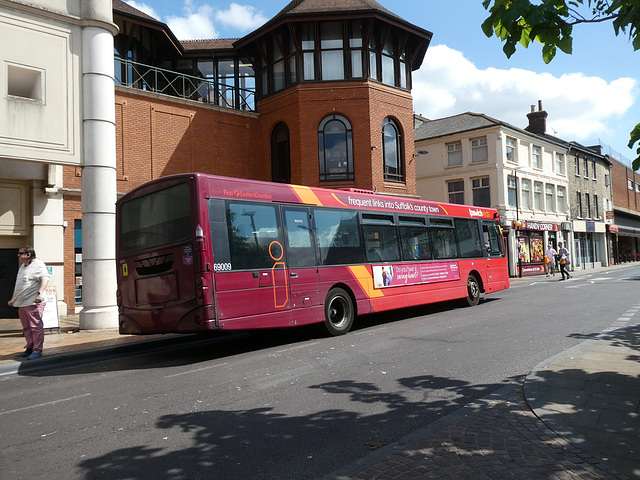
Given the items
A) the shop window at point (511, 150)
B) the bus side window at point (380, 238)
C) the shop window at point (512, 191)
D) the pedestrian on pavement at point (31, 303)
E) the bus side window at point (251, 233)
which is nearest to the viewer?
the pedestrian on pavement at point (31, 303)

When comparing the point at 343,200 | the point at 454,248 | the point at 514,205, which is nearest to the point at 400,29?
the point at 454,248

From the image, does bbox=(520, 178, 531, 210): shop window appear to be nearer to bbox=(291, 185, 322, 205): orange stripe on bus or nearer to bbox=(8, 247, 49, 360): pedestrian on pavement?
bbox=(291, 185, 322, 205): orange stripe on bus

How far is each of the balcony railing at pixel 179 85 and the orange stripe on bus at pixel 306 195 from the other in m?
12.1

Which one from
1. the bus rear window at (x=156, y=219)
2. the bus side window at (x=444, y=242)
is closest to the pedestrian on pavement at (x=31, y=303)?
the bus rear window at (x=156, y=219)

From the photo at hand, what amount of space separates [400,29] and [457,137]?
13.9 metres

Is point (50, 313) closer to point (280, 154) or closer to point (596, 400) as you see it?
point (596, 400)

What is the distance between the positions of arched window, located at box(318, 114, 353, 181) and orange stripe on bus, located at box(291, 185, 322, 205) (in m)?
11.4

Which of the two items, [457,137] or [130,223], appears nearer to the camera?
[130,223]

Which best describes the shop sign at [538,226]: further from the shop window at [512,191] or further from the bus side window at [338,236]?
the bus side window at [338,236]

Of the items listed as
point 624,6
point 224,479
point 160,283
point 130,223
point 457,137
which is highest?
point 457,137

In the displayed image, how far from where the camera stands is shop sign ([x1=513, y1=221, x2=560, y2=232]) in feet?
113

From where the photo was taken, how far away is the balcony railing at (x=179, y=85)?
19.6 m

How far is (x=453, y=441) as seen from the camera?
3.99 metres

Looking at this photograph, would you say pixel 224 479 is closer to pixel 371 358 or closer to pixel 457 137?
pixel 371 358
